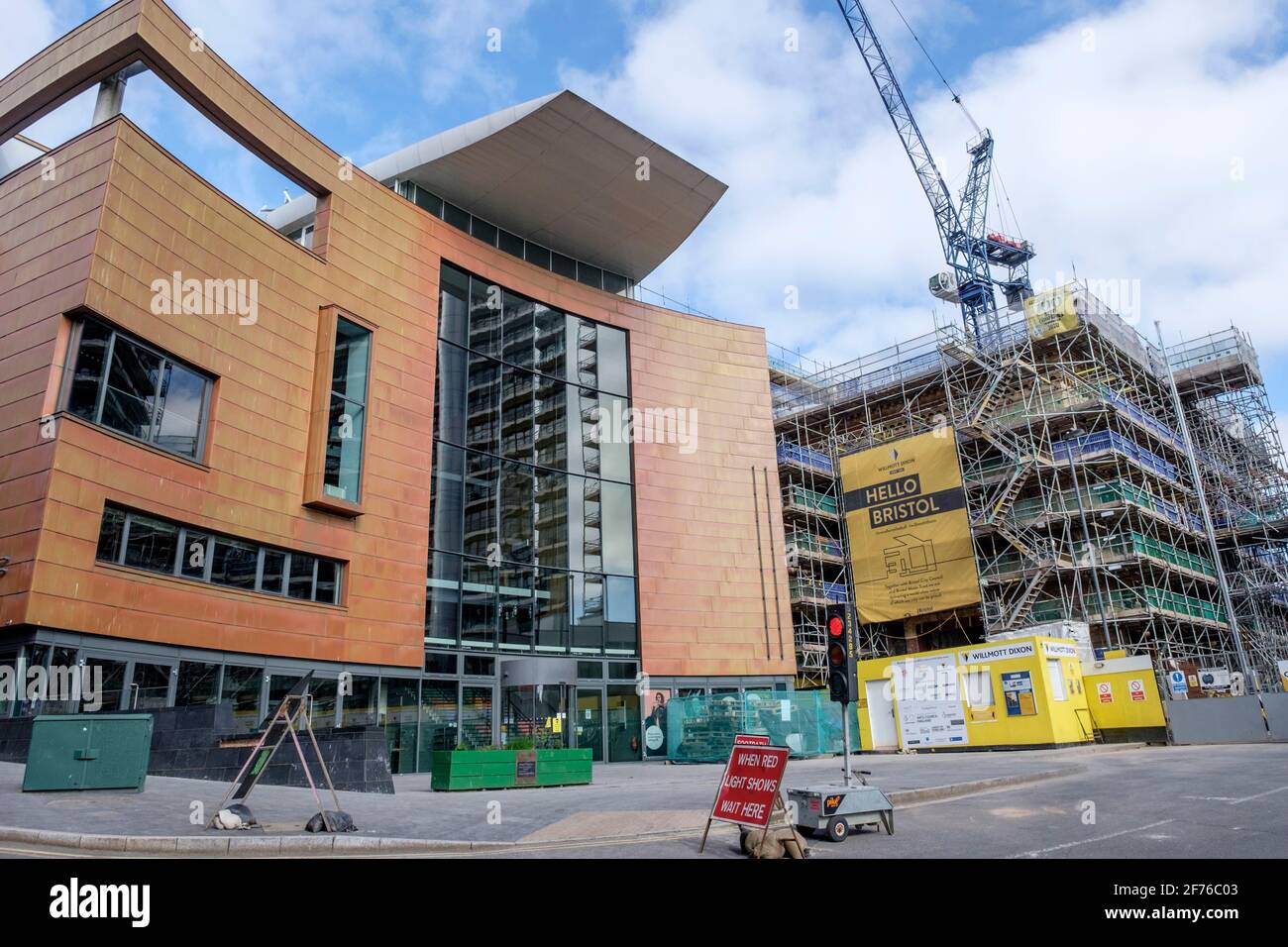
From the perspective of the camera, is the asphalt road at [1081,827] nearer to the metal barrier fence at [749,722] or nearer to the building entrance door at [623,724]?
the metal barrier fence at [749,722]

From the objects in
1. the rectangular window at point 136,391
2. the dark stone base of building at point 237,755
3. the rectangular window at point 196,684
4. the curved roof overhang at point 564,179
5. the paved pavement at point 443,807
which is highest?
the curved roof overhang at point 564,179

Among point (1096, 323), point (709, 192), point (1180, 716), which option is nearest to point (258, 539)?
point (709, 192)

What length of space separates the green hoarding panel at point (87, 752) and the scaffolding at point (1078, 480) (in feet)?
104

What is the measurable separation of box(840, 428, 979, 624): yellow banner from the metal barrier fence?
42.0 ft

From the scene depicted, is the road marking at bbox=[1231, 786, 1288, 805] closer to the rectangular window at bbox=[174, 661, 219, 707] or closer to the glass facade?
the rectangular window at bbox=[174, 661, 219, 707]

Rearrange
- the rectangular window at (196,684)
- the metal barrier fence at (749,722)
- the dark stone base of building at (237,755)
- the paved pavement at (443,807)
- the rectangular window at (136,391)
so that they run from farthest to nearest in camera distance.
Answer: the metal barrier fence at (749,722) → the rectangular window at (196,684) → the rectangular window at (136,391) → the dark stone base of building at (237,755) → the paved pavement at (443,807)

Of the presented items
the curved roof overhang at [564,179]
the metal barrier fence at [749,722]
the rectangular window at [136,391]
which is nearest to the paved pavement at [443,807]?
the rectangular window at [136,391]

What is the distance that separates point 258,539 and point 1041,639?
22.2m

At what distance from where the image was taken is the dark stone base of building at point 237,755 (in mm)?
14422

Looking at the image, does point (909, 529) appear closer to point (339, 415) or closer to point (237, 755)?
point (339, 415)

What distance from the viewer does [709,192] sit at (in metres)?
32.6

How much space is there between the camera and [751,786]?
28.1 ft

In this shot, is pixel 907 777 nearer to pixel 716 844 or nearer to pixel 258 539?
pixel 716 844

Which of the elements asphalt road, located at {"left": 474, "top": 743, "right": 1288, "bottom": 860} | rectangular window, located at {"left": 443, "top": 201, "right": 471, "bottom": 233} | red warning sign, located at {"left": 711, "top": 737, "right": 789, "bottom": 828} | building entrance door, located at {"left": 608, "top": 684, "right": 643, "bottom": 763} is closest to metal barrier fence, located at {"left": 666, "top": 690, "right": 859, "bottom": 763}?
building entrance door, located at {"left": 608, "top": 684, "right": 643, "bottom": 763}
